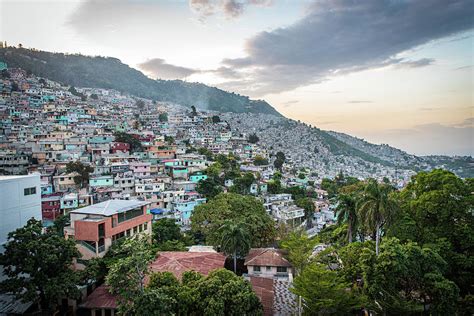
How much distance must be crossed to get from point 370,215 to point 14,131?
67.0m

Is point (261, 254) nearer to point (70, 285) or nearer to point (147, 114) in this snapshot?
point (70, 285)

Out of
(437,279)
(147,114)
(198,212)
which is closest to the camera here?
(437,279)

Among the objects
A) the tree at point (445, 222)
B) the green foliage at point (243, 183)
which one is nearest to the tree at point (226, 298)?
the tree at point (445, 222)

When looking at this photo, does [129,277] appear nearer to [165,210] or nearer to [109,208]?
[109,208]

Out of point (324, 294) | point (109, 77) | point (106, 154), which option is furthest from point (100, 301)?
point (109, 77)

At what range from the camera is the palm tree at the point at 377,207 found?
58.4 ft

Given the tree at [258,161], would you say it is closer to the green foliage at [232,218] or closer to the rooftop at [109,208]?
the green foliage at [232,218]

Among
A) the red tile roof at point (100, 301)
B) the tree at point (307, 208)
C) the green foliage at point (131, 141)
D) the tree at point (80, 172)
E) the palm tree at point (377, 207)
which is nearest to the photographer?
the red tile roof at point (100, 301)

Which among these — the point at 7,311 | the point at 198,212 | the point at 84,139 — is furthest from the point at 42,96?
the point at 7,311

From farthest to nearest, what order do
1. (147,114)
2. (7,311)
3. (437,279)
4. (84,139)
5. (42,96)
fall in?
1. (147,114)
2. (42,96)
3. (84,139)
4. (7,311)
5. (437,279)

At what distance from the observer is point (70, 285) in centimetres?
1555

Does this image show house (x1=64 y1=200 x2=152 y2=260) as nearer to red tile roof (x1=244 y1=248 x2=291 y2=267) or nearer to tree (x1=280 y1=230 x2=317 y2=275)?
red tile roof (x1=244 y1=248 x2=291 y2=267)

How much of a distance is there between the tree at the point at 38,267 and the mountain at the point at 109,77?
11437 centimetres

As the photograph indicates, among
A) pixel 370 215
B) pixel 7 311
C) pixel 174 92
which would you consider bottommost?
pixel 7 311
